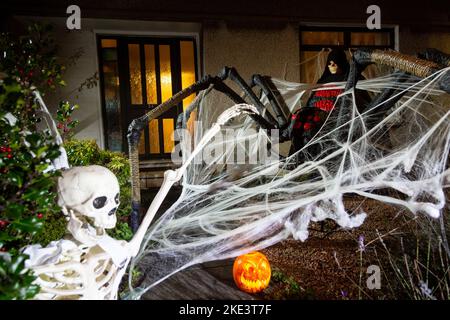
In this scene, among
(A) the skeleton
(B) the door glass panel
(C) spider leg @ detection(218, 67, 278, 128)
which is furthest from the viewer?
(B) the door glass panel

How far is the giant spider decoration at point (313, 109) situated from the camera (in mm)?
2637

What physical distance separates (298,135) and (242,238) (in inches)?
65.7

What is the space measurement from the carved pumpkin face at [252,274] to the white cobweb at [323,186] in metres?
0.40

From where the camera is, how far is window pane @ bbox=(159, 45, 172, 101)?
8953 mm

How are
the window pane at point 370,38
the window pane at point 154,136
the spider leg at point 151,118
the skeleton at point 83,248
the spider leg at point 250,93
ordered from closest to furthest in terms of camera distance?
the skeleton at point 83,248 < the spider leg at point 151,118 < the spider leg at point 250,93 < the window pane at point 154,136 < the window pane at point 370,38

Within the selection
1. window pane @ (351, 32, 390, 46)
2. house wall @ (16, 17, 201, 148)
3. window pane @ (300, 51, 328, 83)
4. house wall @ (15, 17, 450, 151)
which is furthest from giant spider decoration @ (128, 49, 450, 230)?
window pane @ (351, 32, 390, 46)

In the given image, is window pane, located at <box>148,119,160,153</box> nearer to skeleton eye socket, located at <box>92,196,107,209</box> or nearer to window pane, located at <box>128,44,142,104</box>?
window pane, located at <box>128,44,142,104</box>

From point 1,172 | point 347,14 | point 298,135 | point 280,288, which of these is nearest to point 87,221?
point 1,172

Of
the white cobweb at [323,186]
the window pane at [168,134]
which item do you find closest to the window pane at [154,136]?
the window pane at [168,134]

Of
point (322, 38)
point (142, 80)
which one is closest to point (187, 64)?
point (142, 80)

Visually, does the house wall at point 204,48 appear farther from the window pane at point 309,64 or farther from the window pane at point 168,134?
the window pane at point 168,134

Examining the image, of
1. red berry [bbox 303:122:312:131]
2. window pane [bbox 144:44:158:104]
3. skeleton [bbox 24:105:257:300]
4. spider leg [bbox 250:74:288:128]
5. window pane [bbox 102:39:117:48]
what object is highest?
window pane [bbox 102:39:117:48]

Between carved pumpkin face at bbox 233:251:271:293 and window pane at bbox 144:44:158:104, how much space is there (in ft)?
22.2
